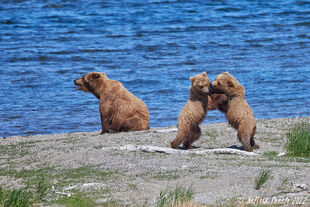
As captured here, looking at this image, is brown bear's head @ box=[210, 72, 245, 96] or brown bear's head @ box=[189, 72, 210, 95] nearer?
brown bear's head @ box=[189, 72, 210, 95]

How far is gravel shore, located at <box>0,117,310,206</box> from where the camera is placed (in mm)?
7188

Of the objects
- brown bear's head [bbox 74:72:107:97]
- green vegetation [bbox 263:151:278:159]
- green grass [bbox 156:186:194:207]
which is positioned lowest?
green vegetation [bbox 263:151:278:159]

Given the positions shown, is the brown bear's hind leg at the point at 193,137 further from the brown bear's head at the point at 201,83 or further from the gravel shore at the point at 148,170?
the brown bear's head at the point at 201,83

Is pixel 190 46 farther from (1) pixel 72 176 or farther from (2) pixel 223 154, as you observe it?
(1) pixel 72 176

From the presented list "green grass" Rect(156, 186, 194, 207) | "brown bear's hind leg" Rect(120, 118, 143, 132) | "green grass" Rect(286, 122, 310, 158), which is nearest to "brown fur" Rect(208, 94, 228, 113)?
"green grass" Rect(286, 122, 310, 158)

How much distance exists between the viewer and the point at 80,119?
15383mm

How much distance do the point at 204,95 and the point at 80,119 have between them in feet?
19.5

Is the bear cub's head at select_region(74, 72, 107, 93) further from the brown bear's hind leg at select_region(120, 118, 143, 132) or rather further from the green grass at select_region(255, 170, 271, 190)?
the green grass at select_region(255, 170, 271, 190)

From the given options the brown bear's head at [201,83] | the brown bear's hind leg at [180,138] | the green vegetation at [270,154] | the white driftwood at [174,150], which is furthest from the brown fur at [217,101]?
the green vegetation at [270,154]

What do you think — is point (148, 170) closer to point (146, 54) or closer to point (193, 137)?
point (193, 137)

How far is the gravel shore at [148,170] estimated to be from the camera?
719 centimetres

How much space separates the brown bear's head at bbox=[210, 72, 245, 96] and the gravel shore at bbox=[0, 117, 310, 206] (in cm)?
97

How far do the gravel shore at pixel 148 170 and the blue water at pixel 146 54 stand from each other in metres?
4.17

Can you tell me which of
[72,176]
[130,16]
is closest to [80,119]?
[72,176]
